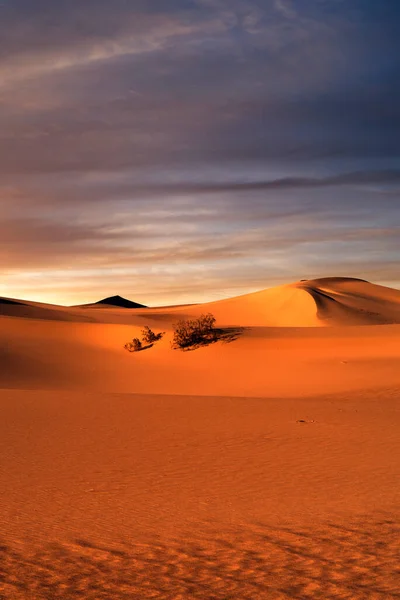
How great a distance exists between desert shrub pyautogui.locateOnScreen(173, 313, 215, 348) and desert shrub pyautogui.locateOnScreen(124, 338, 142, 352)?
5.86ft

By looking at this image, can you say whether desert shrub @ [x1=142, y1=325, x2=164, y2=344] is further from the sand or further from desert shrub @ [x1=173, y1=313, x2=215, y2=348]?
the sand

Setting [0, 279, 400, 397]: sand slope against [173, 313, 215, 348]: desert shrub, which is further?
[173, 313, 215, 348]: desert shrub

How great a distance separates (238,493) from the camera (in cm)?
965

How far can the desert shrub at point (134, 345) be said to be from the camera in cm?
3147

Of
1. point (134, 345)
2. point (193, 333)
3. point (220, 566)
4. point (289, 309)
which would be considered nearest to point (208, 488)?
point (220, 566)

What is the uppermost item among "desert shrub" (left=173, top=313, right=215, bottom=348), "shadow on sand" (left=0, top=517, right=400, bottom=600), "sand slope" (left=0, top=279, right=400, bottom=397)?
"desert shrub" (left=173, top=313, right=215, bottom=348)

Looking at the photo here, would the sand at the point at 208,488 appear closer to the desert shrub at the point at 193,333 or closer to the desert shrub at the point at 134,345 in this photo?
the desert shrub at the point at 193,333

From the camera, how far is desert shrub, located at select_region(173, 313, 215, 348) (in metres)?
30.4

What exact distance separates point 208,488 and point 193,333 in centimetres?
2068

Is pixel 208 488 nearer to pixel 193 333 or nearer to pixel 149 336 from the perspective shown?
pixel 193 333

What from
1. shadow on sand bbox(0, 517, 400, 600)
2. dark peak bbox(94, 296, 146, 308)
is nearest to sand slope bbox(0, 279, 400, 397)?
shadow on sand bbox(0, 517, 400, 600)

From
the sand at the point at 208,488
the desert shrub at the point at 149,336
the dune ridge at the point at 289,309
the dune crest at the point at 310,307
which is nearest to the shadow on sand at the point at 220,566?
the sand at the point at 208,488

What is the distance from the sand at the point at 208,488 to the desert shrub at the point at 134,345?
17.1 ft

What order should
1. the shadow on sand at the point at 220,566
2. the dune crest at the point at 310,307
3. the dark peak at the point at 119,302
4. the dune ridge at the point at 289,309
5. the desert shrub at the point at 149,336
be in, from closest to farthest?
1. the shadow on sand at the point at 220,566
2. the desert shrub at the point at 149,336
3. the dune ridge at the point at 289,309
4. the dune crest at the point at 310,307
5. the dark peak at the point at 119,302
